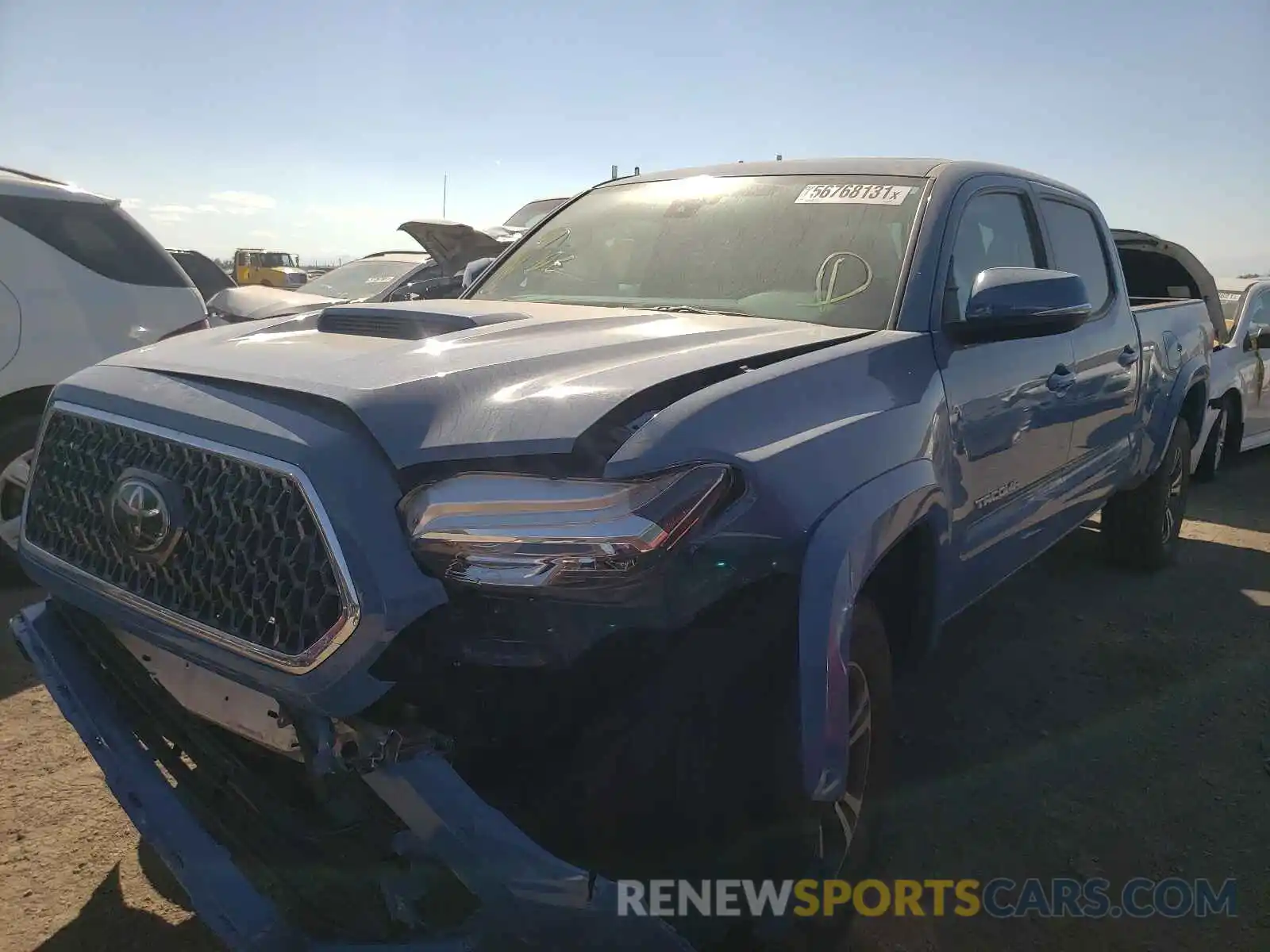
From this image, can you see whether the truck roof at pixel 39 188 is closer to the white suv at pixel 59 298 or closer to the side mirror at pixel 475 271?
the white suv at pixel 59 298

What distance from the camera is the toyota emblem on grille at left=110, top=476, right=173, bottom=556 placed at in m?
1.69

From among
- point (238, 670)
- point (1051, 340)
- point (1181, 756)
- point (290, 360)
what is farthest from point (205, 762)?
point (1181, 756)

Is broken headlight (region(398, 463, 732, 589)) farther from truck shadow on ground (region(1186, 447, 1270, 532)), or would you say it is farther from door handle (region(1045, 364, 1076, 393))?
truck shadow on ground (region(1186, 447, 1270, 532))

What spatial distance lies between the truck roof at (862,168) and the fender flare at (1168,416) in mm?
1730

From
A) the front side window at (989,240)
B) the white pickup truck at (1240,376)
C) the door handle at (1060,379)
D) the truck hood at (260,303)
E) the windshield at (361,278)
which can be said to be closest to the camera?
the front side window at (989,240)

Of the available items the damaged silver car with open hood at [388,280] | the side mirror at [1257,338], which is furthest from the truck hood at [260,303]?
the side mirror at [1257,338]

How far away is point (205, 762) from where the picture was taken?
1822 millimetres

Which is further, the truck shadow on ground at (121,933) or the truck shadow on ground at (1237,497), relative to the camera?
the truck shadow on ground at (1237,497)

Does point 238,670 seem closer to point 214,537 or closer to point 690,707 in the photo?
point 214,537

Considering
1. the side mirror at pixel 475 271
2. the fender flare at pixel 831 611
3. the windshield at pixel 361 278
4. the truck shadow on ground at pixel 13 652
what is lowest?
the truck shadow on ground at pixel 13 652

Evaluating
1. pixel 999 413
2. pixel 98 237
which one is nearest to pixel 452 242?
pixel 98 237

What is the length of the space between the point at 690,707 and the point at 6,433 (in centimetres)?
400

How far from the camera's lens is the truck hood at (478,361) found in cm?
161

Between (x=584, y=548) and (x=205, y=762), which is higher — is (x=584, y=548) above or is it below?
above
